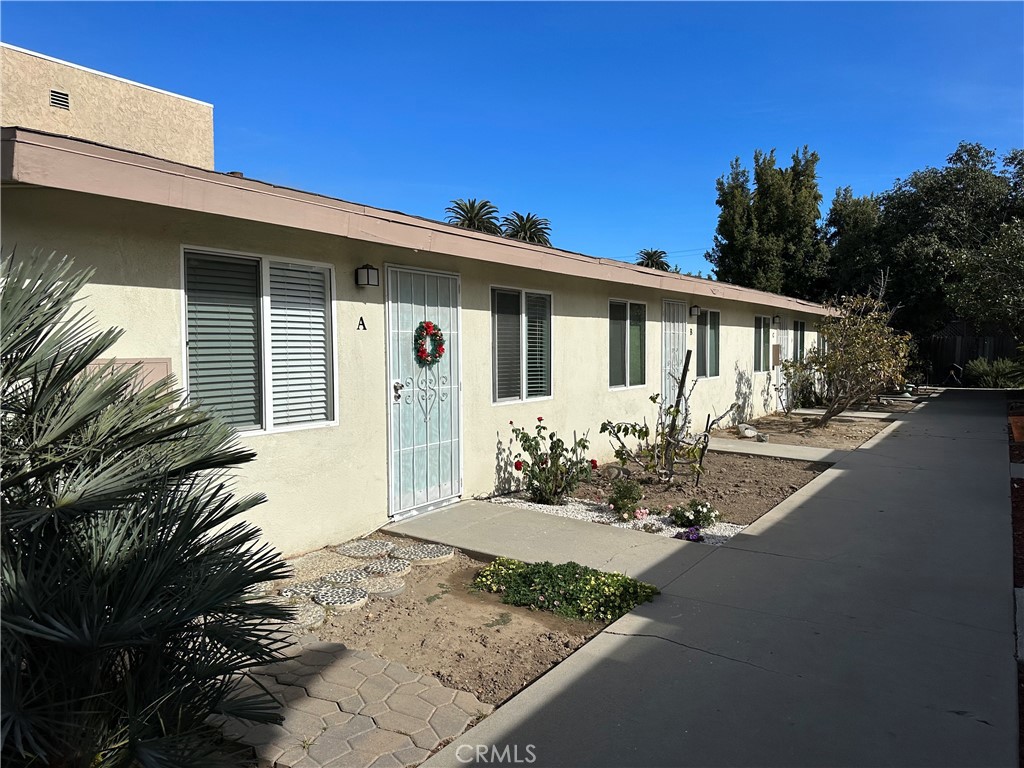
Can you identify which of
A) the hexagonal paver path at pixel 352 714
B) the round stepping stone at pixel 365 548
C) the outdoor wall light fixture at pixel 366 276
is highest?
the outdoor wall light fixture at pixel 366 276

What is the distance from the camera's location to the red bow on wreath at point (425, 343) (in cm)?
640

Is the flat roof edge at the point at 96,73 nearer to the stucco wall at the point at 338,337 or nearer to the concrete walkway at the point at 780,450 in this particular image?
the stucco wall at the point at 338,337

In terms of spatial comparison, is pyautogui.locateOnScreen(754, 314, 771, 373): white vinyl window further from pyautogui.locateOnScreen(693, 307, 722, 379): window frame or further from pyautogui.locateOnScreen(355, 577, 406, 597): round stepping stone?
pyautogui.locateOnScreen(355, 577, 406, 597): round stepping stone

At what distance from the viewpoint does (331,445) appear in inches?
222

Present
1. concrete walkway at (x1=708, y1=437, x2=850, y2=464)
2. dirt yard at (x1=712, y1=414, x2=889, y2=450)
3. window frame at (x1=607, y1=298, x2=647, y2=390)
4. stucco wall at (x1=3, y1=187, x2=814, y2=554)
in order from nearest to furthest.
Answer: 1. stucco wall at (x1=3, y1=187, x2=814, y2=554)
2. window frame at (x1=607, y1=298, x2=647, y2=390)
3. concrete walkway at (x1=708, y1=437, x2=850, y2=464)
4. dirt yard at (x1=712, y1=414, x2=889, y2=450)

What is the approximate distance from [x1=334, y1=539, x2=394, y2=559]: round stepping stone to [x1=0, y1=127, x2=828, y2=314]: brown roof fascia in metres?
Answer: 2.47

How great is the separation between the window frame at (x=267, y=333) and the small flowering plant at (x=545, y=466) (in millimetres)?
2443

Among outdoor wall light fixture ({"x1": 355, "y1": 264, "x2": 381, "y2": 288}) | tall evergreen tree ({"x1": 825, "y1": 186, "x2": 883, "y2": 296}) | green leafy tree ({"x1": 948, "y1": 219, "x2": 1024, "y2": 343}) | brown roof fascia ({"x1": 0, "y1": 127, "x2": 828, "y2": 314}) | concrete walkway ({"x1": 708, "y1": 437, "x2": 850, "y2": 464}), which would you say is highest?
tall evergreen tree ({"x1": 825, "y1": 186, "x2": 883, "y2": 296})

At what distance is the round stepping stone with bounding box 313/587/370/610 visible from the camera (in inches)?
172

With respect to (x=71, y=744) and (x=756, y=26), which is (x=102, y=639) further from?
(x=756, y=26)

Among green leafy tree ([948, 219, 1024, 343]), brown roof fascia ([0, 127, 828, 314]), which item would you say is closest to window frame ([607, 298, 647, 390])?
brown roof fascia ([0, 127, 828, 314])

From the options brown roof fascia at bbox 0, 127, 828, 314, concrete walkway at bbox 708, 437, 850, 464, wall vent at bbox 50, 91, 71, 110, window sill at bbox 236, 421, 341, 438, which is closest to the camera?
brown roof fascia at bbox 0, 127, 828, 314

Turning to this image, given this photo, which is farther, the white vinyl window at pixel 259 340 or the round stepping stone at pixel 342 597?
the white vinyl window at pixel 259 340

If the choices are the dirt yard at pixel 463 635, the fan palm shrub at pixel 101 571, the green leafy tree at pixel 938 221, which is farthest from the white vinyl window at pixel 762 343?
the fan palm shrub at pixel 101 571
